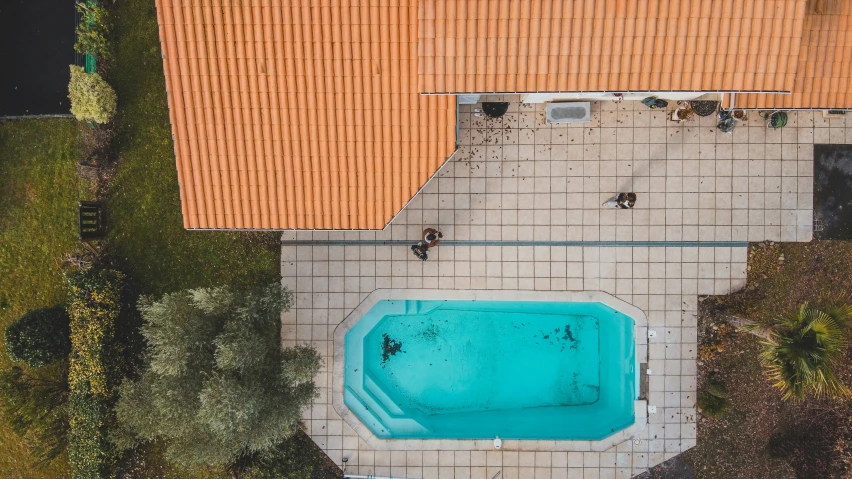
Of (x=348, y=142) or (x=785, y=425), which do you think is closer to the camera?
(x=348, y=142)

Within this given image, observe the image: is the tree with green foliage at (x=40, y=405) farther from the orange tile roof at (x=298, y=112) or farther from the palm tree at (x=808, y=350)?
the palm tree at (x=808, y=350)

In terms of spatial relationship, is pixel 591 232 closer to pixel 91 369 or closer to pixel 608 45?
pixel 608 45

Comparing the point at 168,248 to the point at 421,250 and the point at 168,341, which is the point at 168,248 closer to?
the point at 168,341

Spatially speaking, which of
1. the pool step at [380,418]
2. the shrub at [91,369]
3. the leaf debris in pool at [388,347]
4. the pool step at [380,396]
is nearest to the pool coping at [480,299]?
the pool step at [380,418]

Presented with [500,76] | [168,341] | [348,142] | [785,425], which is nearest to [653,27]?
[500,76]

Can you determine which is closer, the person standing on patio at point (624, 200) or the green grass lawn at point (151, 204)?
the person standing on patio at point (624, 200)

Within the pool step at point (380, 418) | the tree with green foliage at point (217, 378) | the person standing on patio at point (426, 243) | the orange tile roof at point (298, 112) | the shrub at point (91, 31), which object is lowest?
the pool step at point (380, 418)

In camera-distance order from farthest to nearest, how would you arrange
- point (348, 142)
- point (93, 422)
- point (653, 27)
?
point (93, 422) < point (348, 142) < point (653, 27)
